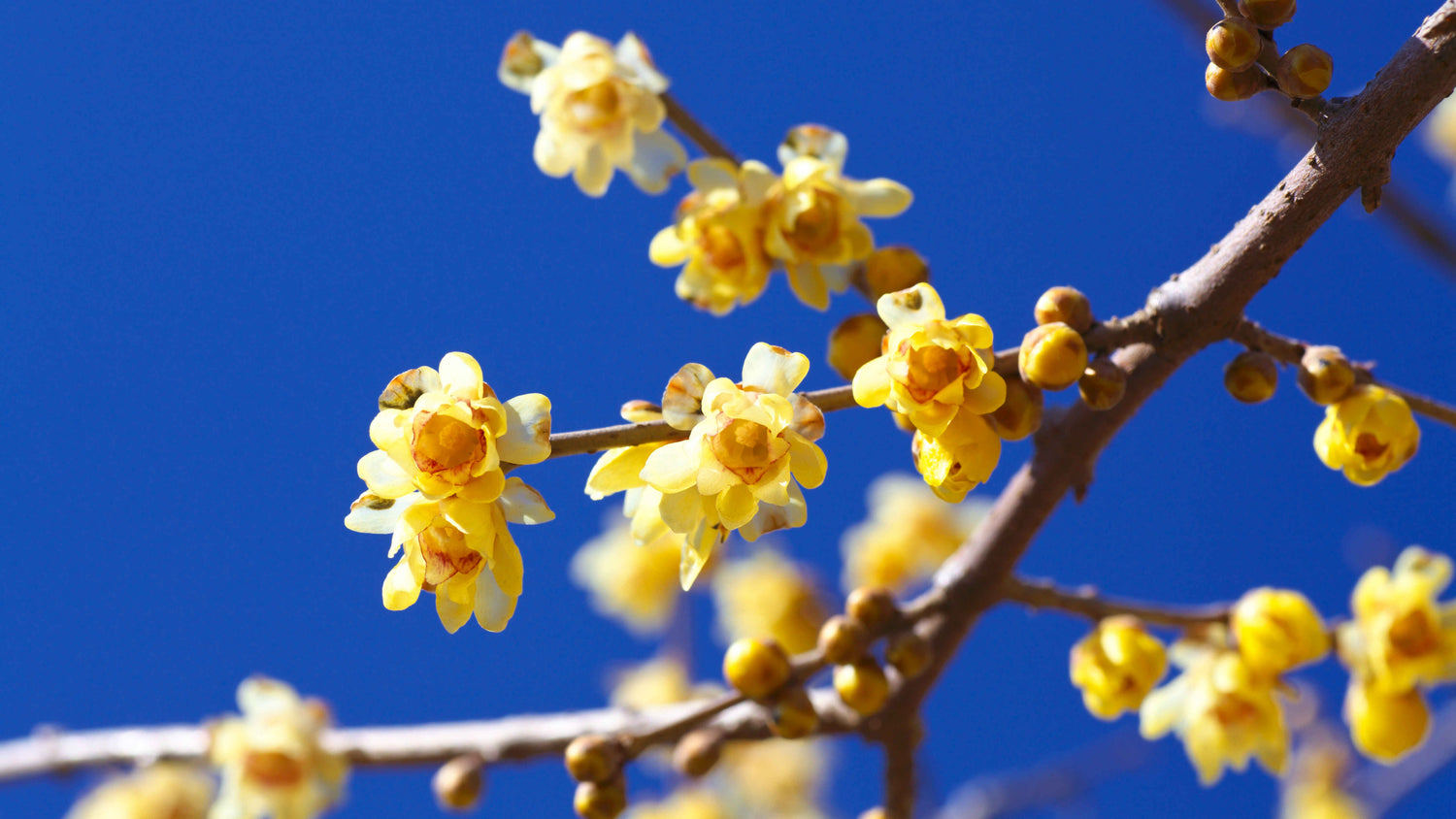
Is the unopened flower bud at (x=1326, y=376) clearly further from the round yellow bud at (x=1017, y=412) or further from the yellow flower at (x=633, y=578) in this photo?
the yellow flower at (x=633, y=578)

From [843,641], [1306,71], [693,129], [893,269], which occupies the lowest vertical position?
[843,641]

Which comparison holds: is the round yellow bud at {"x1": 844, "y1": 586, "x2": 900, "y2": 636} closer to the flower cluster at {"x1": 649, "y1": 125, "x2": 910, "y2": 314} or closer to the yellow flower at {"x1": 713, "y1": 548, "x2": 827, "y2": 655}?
the flower cluster at {"x1": 649, "y1": 125, "x2": 910, "y2": 314}

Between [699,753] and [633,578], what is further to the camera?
[633,578]

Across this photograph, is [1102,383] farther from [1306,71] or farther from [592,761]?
[592,761]

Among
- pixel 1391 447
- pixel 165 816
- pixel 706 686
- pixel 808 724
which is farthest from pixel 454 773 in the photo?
pixel 706 686

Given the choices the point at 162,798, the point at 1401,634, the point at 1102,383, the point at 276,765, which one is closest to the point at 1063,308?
the point at 1102,383

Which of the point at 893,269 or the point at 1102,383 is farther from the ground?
the point at 893,269

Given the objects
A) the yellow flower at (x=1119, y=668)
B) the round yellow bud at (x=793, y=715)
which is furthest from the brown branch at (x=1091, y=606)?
the round yellow bud at (x=793, y=715)
